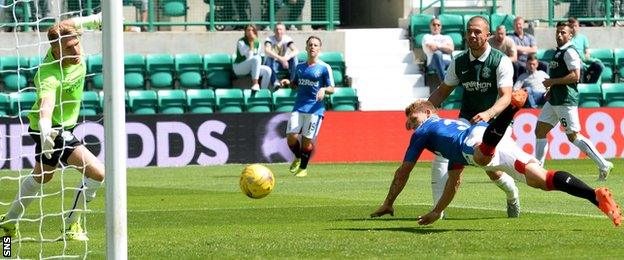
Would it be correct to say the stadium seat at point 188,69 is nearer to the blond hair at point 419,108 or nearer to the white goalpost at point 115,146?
the blond hair at point 419,108

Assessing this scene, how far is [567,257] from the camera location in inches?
381

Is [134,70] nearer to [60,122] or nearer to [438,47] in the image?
[438,47]

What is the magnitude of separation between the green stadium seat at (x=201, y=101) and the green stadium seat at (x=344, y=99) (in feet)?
7.65

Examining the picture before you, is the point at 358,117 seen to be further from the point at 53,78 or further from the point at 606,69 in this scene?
the point at 53,78

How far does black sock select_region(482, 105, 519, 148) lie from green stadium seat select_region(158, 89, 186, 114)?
14772 mm

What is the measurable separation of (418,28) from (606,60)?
12.9 ft

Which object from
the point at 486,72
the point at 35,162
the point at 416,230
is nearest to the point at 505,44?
the point at 486,72

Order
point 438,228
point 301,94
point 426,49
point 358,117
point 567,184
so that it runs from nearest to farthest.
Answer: point 567,184
point 438,228
point 301,94
point 358,117
point 426,49

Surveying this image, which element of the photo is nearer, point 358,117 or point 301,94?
point 301,94

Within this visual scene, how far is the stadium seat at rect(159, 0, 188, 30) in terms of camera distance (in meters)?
27.5

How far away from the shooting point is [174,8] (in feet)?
90.3

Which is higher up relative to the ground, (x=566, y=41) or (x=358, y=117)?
(x=566, y=41)

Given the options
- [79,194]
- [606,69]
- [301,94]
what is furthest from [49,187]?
[606,69]

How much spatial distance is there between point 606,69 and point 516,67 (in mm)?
2822
